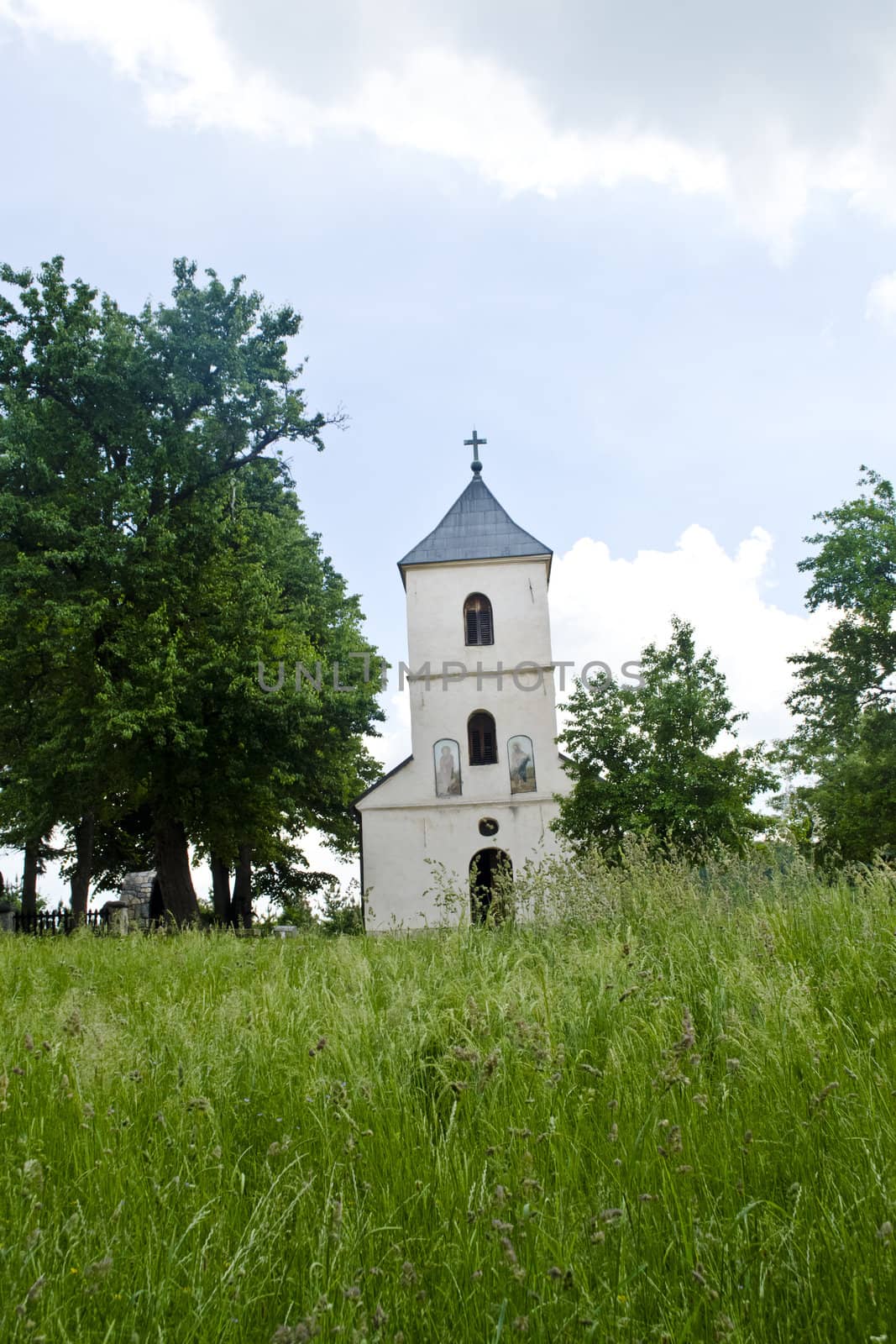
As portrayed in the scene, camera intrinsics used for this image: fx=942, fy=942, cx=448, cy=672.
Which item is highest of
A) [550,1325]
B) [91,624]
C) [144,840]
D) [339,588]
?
[339,588]

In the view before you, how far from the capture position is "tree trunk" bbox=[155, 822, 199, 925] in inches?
810

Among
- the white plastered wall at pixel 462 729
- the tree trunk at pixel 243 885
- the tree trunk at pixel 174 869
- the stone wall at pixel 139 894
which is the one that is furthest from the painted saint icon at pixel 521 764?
the tree trunk at pixel 174 869

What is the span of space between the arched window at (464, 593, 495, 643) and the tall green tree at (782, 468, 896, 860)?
9.62 m

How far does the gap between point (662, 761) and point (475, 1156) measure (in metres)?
18.7

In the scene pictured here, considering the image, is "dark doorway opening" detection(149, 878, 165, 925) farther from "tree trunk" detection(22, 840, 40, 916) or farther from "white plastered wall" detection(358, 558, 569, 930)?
"tree trunk" detection(22, 840, 40, 916)

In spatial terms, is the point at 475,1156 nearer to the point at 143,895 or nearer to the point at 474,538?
the point at 143,895

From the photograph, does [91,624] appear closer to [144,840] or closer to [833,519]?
[144,840]

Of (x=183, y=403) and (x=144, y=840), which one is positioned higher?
(x=183, y=403)

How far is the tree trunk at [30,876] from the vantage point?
30.9 metres

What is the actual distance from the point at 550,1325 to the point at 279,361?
20.3 meters

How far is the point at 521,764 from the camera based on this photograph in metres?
29.3

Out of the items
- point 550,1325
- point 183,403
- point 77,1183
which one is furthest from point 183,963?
point 183,403

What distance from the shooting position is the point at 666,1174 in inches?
98.4

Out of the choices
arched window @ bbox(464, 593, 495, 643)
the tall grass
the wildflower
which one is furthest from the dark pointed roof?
the wildflower
